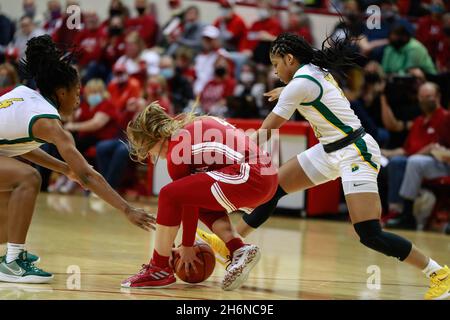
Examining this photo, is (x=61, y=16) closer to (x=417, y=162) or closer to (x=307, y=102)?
(x=417, y=162)

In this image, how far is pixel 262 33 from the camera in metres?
12.6

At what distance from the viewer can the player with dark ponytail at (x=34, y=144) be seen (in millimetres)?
4680

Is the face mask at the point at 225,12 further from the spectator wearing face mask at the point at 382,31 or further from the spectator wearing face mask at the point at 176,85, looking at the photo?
the spectator wearing face mask at the point at 382,31

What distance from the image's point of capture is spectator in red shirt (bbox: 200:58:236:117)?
1181cm

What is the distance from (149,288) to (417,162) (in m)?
5.38

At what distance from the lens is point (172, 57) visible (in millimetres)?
13516

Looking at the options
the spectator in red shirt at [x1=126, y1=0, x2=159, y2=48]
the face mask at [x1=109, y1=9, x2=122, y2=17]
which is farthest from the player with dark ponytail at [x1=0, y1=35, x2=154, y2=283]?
the face mask at [x1=109, y1=9, x2=122, y2=17]

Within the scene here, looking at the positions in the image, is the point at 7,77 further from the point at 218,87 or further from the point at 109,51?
the point at 109,51

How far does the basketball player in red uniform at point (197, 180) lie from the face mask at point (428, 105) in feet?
16.6

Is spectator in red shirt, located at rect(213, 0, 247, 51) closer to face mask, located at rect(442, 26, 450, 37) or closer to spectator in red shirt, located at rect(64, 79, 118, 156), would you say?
spectator in red shirt, located at rect(64, 79, 118, 156)

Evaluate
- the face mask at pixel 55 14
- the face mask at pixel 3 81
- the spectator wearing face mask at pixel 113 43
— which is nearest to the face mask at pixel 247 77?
the spectator wearing face mask at pixel 113 43

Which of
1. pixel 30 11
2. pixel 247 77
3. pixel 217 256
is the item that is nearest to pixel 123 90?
pixel 247 77

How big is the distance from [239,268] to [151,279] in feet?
1.72
